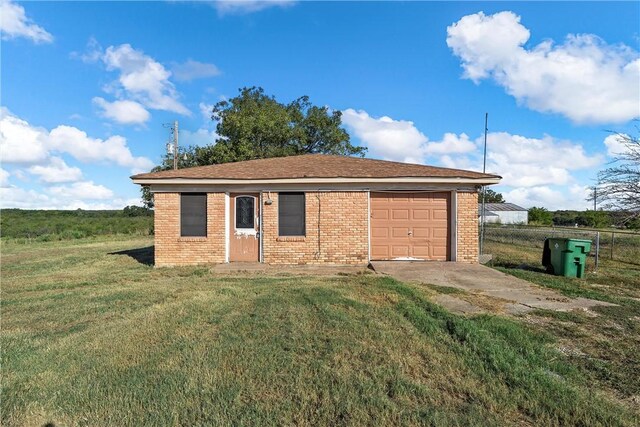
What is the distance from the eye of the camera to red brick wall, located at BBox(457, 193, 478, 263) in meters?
10.4

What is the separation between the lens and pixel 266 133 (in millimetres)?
26484

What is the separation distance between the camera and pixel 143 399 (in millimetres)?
2896

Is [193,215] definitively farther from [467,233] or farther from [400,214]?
[467,233]

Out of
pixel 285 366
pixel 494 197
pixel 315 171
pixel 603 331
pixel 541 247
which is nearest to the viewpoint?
pixel 285 366

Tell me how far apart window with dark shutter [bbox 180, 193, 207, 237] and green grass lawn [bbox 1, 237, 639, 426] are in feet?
14.6

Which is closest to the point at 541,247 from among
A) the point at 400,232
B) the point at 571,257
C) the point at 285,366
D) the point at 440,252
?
the point at 571,257

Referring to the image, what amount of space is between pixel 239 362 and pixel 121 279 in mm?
6313

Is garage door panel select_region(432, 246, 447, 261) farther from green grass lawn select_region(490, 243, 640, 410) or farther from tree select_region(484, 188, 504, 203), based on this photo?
tree select_region(484, 188, 504, 203)

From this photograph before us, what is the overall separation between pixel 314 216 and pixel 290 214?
2.33ft

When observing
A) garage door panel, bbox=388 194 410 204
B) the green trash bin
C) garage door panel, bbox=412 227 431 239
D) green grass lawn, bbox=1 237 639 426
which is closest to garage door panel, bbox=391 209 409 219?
garage door panel, bbox=388 194 410 204

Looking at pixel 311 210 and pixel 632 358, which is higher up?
pixel 311 210

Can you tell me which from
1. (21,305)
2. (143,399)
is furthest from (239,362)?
(21,305)

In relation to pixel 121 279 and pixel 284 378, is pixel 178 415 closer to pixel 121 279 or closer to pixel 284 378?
pixel 284 378

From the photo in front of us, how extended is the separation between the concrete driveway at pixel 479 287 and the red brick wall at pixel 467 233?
541 millimetres
